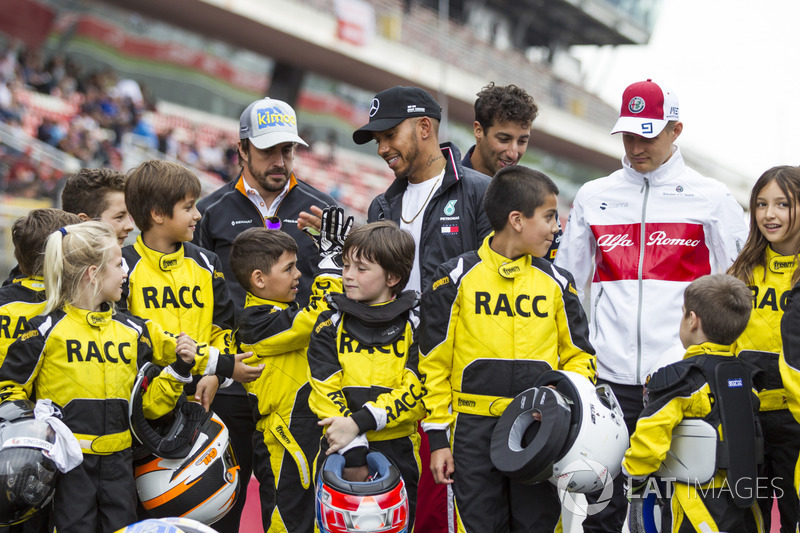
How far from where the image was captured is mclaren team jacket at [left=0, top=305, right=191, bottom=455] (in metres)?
3.28

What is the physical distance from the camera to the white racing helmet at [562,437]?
3.06 m

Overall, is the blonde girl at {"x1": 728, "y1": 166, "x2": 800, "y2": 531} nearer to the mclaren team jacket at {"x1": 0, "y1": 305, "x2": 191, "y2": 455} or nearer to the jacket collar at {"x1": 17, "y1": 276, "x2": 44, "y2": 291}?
the mclaren team jacket at {"x1": 0, "y1": 305, "x2": 191, "y2": 455}

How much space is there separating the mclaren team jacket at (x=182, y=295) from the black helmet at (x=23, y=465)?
0.79 metres

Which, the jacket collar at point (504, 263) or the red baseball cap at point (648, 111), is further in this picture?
the red baseball cap at point (648, 111)

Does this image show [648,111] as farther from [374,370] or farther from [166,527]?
[166,527]

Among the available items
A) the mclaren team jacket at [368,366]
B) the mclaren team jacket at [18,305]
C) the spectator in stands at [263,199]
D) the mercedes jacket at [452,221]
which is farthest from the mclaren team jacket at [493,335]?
the mclaren team jacket at [18,305]

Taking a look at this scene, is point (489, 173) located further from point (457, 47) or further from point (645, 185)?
point (457, 47)

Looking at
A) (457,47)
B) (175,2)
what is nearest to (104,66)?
(175,2)

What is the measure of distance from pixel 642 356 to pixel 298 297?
6.06 feet

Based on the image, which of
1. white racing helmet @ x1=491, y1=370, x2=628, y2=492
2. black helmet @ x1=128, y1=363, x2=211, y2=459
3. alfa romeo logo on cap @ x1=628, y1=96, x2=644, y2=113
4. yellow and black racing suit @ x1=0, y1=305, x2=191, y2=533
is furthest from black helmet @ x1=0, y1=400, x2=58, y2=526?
alfa romeo logo on cap @ x1=628, y1=96, x2=644, y2=113

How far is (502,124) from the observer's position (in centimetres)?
489

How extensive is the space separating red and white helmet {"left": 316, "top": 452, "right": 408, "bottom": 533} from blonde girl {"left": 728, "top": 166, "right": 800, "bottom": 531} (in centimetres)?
161

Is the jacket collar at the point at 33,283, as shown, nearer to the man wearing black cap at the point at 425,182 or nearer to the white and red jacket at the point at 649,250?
the man wearing black cap at the point at 425,182

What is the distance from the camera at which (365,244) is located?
3617 mm
